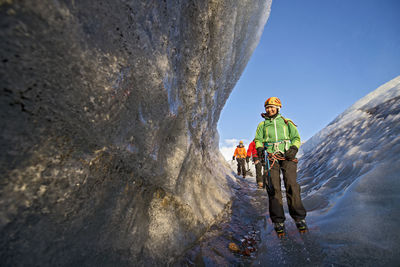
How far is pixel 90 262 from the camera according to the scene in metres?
1.46

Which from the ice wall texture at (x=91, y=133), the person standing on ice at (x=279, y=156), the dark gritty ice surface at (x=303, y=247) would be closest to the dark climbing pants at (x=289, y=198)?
the person standing on ice at (x=279, y=156)

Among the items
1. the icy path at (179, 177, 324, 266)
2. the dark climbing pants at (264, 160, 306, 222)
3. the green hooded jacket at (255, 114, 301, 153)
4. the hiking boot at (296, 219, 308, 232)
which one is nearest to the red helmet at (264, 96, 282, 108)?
the green hooded jacket at (255, 114, 301, 153)

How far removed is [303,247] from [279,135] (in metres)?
1.81

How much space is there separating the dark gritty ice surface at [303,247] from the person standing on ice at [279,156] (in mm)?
271

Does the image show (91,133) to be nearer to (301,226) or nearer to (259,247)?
(259,247)

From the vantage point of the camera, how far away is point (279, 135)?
11.6 feet

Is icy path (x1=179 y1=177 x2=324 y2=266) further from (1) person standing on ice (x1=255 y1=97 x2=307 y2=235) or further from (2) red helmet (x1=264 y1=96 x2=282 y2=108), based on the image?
(2) red helmet (x1=264 y1=96 x2=282 y2=108)

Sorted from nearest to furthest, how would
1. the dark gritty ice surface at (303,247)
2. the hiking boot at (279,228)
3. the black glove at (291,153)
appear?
the dark gritty ice surface at (303,247) → the hiking boot at (279,228) → the black glove at (291,153)

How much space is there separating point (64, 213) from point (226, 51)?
454cm

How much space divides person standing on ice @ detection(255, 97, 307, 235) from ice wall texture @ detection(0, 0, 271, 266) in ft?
5.20

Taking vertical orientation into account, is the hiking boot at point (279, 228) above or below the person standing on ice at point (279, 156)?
below

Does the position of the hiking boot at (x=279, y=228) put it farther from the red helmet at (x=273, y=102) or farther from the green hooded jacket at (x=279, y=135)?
the red helmet at (x=273, y=102)

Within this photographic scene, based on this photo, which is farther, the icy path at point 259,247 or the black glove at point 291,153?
the black glove at point 291,153

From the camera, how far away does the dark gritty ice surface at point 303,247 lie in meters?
1.91
